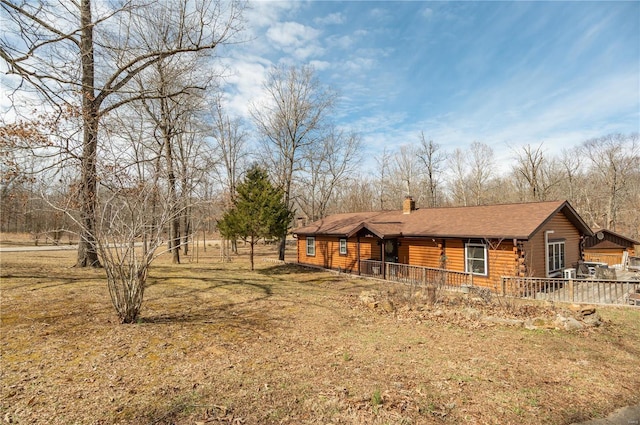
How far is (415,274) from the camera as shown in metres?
16.0

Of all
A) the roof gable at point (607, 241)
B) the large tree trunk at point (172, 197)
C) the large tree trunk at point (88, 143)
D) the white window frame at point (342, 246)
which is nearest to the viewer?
the large tree trunk at point (88, 143)

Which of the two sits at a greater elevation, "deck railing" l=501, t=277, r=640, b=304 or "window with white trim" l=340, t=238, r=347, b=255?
"window with white trim" l=340, t=238, r=347, b=255

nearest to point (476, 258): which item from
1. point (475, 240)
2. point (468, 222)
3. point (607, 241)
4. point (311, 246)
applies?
point (475, 240)

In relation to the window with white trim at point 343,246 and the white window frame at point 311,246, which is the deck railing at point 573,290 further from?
the white window frame at point 311,246

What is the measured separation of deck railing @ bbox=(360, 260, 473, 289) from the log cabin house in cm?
43

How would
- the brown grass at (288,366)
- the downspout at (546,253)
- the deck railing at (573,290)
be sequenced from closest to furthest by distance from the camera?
the brown grass at (288,366) < the deck railing at (573,290) < the downspout at (546,253)

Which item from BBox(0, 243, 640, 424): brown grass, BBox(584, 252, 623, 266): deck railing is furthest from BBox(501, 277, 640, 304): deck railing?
BBox(584, 252, 623, 266): deck railing

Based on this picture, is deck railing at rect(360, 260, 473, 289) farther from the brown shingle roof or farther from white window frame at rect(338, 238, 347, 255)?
white window frame at rect(338, 238, 347, 255)

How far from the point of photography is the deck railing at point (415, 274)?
1433 centimetres

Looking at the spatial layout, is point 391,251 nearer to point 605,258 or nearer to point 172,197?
point 172,197

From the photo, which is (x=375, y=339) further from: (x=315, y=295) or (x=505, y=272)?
(x=505, y=272)

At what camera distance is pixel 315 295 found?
1189cm

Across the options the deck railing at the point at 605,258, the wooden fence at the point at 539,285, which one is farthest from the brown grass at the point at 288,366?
the deck railing at the point at 605,258

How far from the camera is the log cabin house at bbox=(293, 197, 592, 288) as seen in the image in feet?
44.8
